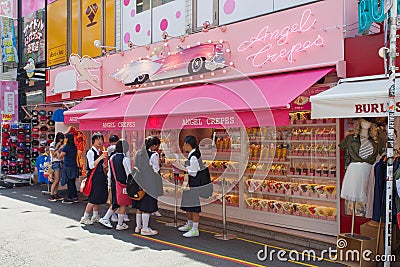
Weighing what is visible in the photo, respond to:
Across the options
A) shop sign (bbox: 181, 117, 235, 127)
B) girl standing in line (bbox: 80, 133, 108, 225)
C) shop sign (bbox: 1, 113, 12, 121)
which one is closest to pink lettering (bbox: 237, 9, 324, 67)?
shop sign (bbox: 181, 117, 235, 127)

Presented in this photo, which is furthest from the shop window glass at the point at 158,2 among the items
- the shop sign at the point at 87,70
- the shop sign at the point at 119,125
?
the shop sign at the point at 119,125

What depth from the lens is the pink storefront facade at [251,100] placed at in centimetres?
746

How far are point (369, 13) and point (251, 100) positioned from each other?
226 cm

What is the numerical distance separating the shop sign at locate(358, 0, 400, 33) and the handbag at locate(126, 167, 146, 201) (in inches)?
180

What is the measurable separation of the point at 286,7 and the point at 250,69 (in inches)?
53.5

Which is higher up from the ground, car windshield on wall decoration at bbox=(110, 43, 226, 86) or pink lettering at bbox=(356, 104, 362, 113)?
car windshield on wall decoration at bbox=(110, 43, 226, 86)

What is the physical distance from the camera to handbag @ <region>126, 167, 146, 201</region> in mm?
8141

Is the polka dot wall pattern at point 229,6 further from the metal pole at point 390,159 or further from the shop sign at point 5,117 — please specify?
the shop sign at point 5,117

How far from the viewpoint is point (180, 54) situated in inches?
405

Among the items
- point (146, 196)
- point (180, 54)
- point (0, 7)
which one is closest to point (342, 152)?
point (146, 196)

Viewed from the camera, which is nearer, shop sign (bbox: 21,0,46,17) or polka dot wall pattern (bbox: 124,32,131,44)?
polka dot wall pattern (bbox: 124,32,131,44)

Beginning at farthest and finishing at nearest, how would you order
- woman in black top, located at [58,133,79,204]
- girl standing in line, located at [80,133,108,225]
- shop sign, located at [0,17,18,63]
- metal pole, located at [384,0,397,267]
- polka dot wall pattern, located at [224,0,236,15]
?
1. shop sign, located at [0,17,18,63]
2. woman in black top, located at [58,133,79,204]
3. polka dot wall pattern, located at [224,0,236,15]
4. girl standing in line, located at [80,133,108,225]
5. metal pole, located at [384,0,397,267]

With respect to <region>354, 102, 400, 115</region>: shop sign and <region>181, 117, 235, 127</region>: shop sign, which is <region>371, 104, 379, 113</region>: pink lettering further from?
<region>181, 117, 235, 127</region>: shop sign

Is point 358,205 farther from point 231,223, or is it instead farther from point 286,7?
point 286,7
